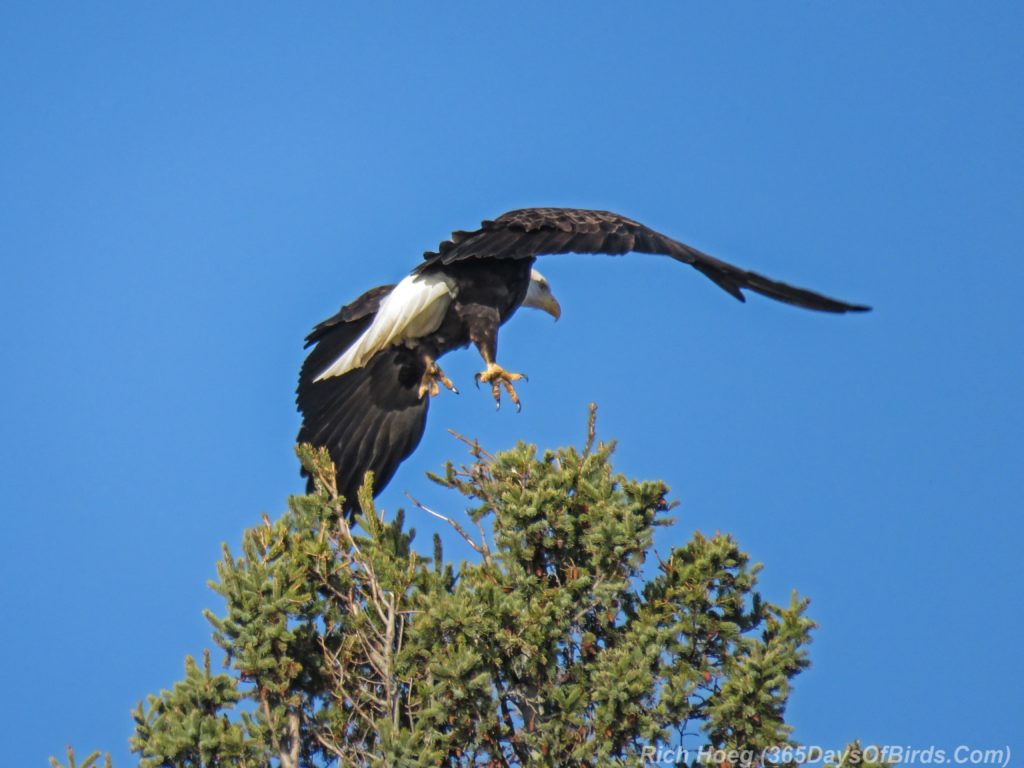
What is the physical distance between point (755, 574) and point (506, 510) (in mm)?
1051

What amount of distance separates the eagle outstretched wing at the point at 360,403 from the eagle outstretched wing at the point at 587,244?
737 mm

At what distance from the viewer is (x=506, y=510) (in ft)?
18.9

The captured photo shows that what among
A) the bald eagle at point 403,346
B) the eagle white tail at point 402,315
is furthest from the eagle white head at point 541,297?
the eagle white tail at point 402,315

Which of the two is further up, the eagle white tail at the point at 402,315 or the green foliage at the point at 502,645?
the eagle white tail at the point at 402,315

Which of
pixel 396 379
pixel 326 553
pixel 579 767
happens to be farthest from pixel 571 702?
pixel 396 379

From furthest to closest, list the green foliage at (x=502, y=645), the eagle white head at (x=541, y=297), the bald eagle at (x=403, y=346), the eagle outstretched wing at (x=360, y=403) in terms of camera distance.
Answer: the eagle white head at (x=541, y=297) < the eagle outstretched wing at (x=360, y=403) < the bald eagle at (x=403, y=346) < the green foliage at (x=502, y=645)

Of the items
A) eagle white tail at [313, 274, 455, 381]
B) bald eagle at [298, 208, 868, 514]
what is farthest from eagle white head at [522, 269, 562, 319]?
eagle white tail at [313, 274, 455, 381]

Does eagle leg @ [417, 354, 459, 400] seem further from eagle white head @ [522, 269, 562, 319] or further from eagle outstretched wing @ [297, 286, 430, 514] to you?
eagle white head @ [522, 269, 562, 319]

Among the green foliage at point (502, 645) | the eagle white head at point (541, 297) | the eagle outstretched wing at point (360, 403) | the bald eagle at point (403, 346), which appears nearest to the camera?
the green foliage at point (502, 645)

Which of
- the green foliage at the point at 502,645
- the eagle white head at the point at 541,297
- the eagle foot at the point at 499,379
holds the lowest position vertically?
the green foliage at the point at 502,645

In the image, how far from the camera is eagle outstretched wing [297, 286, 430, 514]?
795 cm

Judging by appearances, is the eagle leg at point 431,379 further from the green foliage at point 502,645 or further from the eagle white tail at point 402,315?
the green foliage at point 502,645

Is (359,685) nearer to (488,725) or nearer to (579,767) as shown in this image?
(488,725)

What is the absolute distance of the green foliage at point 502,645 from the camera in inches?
205
